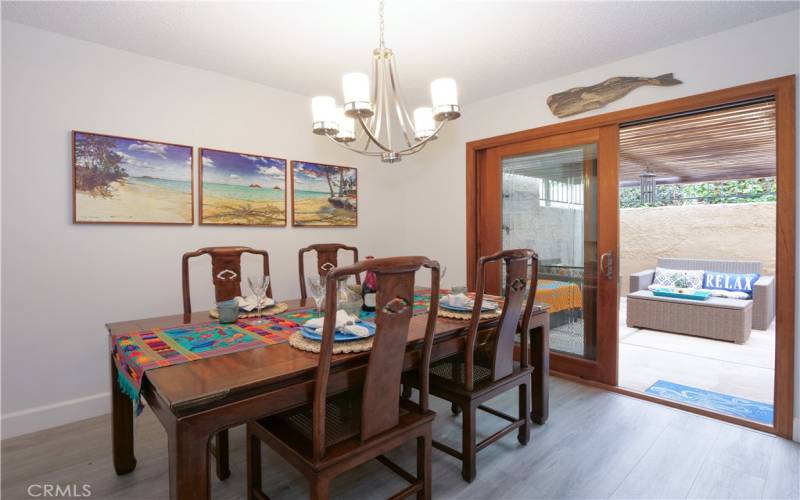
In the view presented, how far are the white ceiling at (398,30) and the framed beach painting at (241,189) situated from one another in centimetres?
66

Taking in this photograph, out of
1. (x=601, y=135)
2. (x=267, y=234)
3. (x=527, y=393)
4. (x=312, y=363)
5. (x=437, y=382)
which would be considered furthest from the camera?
(x=267, y=234)

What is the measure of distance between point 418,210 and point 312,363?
3034mm

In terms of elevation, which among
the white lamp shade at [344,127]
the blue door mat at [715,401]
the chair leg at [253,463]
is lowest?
the blue door mat at [715,401]

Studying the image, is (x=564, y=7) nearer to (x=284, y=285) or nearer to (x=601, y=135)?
(x=601, y=135)

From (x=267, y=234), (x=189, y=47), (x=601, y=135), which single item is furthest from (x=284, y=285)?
(x=601, y=135)

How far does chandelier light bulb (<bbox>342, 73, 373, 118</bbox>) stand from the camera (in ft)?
5.82

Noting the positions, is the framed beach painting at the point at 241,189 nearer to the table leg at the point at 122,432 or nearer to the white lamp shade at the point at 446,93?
the table leg at the point at 122,432

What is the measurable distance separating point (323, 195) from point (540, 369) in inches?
93.0

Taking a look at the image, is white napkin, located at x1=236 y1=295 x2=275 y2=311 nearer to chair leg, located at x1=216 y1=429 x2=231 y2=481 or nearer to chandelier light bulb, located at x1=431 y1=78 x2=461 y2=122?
chair leg, located at x1=216 y1=429 x2=231 y2=481

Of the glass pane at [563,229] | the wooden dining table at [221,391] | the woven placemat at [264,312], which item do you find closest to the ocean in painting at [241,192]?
the woven placemat at [264,312]

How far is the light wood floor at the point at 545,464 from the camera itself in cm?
179

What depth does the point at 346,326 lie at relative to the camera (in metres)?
1.55

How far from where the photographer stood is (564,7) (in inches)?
85.9

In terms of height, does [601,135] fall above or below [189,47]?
below
